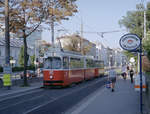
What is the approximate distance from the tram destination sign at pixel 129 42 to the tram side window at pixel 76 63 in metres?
15.5

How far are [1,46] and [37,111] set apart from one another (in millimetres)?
62470

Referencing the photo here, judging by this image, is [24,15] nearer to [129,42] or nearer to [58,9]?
[58,9]

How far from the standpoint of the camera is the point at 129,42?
9633mm

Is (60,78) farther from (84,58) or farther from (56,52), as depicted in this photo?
(84,58)

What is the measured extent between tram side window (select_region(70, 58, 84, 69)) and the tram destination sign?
50.7 feet

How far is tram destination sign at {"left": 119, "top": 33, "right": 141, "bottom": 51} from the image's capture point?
9570mm

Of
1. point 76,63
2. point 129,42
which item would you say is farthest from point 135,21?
point 129,42

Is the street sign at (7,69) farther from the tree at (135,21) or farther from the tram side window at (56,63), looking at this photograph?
the tree at (135,21)

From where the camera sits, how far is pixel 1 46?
71.5 m

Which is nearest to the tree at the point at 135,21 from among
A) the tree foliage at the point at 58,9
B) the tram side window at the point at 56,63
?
the tree foliage at the point at 58,9

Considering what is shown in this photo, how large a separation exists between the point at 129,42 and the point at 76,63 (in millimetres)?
17849

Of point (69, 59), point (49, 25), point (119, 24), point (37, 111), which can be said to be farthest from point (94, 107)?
point (119, 24)

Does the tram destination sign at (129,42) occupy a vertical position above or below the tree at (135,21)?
below

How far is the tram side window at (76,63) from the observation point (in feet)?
Answer: 82.9
